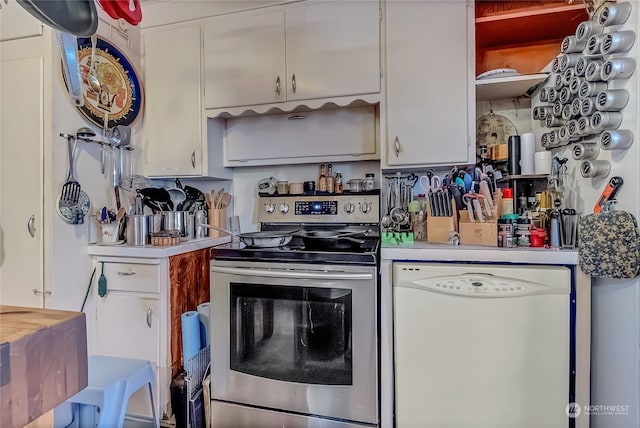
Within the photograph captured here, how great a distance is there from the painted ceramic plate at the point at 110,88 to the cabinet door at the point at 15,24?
19 centimetres

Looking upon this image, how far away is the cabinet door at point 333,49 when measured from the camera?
66.6 inches

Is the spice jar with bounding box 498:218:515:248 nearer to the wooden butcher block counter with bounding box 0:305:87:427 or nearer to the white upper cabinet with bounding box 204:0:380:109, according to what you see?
the white upper cabinet with bounding box 204:0:380:109

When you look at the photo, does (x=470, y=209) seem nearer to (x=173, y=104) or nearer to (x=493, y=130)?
(x=493, y=130)

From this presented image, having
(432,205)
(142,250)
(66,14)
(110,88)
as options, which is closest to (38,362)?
(66,14)

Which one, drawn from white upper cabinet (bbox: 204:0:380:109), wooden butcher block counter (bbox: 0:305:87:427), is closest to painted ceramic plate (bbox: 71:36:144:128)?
white upper cabinet (bbox: 204:0:380:109)

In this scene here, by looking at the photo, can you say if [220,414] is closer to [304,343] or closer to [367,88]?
[304,343]

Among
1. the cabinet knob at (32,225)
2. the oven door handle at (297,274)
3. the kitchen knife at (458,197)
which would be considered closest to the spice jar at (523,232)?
the kitchen knife at (458,197)

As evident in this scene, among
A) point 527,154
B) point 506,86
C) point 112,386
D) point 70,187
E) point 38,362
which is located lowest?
point 112,386

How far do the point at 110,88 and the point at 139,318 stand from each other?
1.24m

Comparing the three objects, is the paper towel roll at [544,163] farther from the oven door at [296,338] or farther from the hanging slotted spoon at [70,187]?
the hanging slotted spoon at [70,187]

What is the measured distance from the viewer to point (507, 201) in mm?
1562

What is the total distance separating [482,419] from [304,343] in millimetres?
Answer: 763

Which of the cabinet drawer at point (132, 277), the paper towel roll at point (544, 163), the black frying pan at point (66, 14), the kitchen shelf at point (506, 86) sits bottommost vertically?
the cabinet drawer at point (132, 277)

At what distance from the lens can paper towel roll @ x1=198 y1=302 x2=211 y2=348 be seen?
170 centimetres
